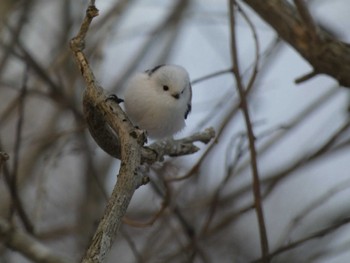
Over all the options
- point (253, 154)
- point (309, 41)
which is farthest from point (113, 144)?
point (309, 41)

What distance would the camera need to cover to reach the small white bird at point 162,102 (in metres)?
1.77

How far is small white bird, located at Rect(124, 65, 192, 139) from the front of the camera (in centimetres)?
177

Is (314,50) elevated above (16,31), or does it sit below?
below

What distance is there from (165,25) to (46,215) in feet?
3.32

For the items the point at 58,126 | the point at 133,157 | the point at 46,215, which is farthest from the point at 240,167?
the point at 133,157

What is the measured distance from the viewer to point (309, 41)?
1700 mm

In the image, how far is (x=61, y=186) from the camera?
3477mm

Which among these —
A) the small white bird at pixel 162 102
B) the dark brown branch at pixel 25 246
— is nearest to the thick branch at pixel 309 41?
the small white bird at pixel 162 102

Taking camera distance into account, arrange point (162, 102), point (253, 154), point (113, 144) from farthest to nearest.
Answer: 1. point (162, 102)
2. point (253, 154)
3. point (113, 144)

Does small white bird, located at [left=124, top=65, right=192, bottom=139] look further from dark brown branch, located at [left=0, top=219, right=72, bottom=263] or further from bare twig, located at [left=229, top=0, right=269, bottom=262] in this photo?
dark brown branch, located at [left=0, top=219, right=72, bottom=263]

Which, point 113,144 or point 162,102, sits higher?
point 162,102

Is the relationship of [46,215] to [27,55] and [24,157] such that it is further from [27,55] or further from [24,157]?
[27,55]

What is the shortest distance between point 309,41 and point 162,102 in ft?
1.29

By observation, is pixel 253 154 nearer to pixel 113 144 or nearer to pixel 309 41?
pixel 309 41
